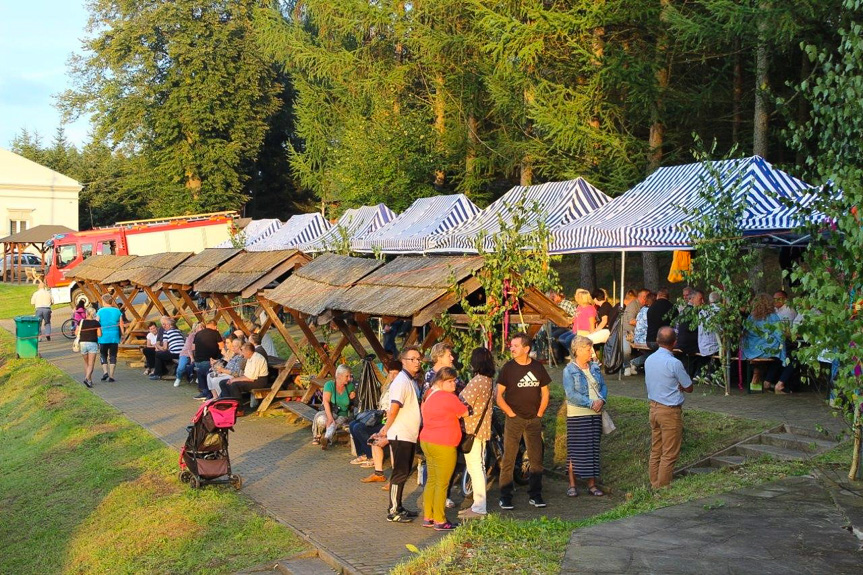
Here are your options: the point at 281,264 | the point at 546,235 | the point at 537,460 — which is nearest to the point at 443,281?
the point at 546,235

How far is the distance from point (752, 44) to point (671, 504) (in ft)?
45.5

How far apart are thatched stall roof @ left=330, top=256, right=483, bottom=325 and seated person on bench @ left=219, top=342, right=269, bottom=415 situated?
159 inches

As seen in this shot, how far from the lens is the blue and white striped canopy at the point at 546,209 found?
66.1 feet

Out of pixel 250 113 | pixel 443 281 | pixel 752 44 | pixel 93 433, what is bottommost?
pixel 93 433

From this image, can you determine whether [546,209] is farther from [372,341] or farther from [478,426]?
[478,426]

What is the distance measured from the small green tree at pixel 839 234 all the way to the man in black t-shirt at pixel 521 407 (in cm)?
307

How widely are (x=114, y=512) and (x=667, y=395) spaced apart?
257 inches

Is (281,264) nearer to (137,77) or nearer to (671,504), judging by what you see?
(671,504)

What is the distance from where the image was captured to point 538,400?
10336 millimetres

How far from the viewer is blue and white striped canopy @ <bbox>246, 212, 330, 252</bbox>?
31500 mm

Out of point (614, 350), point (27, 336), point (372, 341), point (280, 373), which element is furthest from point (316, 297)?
point (27, 336)

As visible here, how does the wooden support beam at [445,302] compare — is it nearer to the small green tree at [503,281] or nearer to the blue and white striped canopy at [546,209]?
the small green tree at [503,281]

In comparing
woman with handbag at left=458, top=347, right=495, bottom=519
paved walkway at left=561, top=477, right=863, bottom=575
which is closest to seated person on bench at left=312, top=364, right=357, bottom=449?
woman with handbag at left=458, top=347, right=495, bottom=519

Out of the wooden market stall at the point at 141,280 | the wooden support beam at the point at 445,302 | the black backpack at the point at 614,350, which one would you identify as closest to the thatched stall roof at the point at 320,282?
the wooden support beam at the point at 445,302
